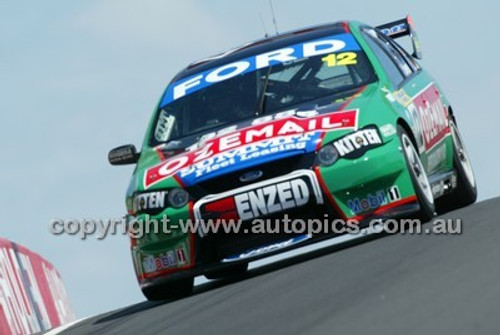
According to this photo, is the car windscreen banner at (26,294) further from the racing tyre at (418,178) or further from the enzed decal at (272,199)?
the racing tyre at (418,178)

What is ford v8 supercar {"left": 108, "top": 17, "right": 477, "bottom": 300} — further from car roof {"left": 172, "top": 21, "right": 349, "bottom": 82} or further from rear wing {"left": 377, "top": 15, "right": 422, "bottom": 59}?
rear wing {"left": 377, "top": 15, "right": 422, "bottom": 59}

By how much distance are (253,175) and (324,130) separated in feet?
1.65

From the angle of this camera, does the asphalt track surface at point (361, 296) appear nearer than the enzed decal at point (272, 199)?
Yes

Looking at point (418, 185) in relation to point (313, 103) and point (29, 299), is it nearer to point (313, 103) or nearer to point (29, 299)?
point (313, 103)

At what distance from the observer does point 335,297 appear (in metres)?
6.88

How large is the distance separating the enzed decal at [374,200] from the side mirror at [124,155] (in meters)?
2.07

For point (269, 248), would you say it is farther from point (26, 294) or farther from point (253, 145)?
point (26, 294)

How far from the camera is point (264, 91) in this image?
10.3m

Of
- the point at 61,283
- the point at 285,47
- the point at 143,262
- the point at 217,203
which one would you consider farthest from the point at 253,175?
the point at 61,283

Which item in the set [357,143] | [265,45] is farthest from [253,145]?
[265,45]

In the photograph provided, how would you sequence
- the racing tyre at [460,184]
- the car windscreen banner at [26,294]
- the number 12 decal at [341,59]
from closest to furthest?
1. the number 12 decal at [341,59]
2. the car windscreen banner at [26,294]
3. the racing tyre at [460,184]

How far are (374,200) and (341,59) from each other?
1.67 metres

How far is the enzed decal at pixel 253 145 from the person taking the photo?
910 cm

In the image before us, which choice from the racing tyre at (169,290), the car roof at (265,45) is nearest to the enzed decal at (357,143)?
the racing tyre at (169,290)
